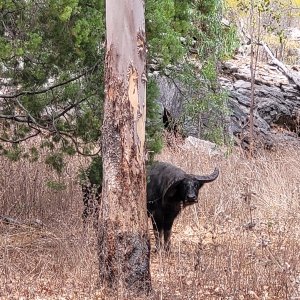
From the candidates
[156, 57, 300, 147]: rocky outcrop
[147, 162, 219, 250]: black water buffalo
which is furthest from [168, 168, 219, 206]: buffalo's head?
[156, 57, 300, 147]: rocky outcrop

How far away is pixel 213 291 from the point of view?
6.88 meters

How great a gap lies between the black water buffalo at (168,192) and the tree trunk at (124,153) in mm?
2465

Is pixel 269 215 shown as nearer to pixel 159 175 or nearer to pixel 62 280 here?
pixel 159 175

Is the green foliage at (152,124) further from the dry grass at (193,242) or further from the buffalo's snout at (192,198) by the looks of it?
the dry grass at (193,242)

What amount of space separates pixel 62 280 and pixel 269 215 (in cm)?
459

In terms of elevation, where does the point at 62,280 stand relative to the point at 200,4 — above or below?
below

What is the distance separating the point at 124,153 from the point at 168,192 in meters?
3.03

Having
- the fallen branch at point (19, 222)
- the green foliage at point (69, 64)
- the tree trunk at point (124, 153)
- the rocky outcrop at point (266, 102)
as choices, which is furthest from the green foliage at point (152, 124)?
the rocky outcrop at point (266, 102)

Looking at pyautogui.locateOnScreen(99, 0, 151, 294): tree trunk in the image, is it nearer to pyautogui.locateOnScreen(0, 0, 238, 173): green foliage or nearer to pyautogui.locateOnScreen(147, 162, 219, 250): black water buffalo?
pyautogui.locateOnScreen(0, 0, 238, 173): green foliage

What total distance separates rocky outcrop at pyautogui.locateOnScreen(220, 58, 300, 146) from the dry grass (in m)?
5.55

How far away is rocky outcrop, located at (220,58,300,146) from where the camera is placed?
778 inches

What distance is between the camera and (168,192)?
9.88 metres

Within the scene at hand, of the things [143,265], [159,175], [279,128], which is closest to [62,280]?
[143,265]

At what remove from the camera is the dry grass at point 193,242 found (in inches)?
273
